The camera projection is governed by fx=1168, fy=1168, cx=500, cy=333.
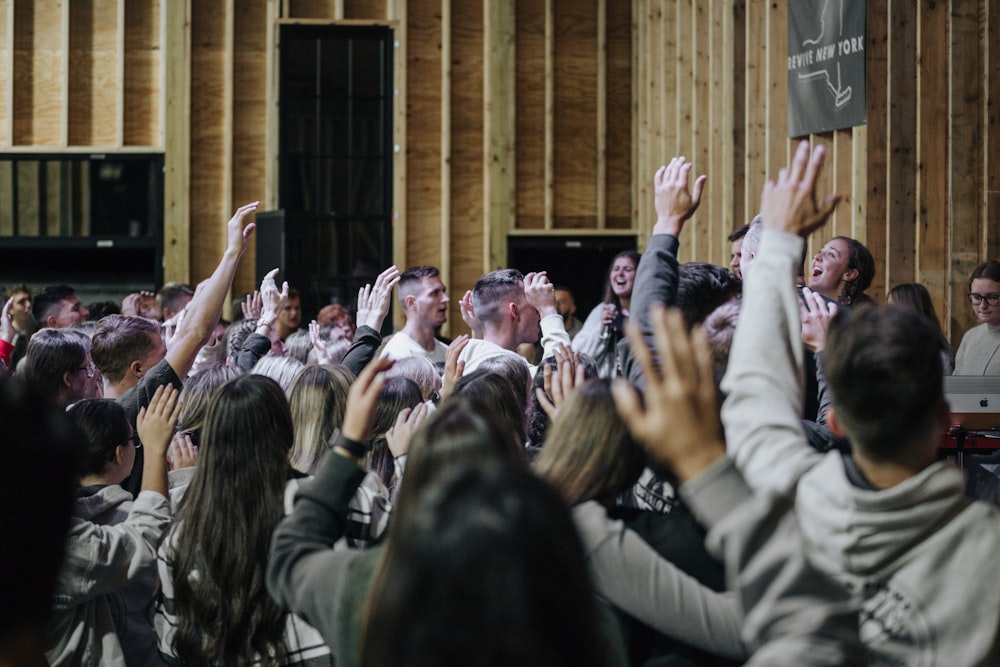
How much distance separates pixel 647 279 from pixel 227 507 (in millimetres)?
986

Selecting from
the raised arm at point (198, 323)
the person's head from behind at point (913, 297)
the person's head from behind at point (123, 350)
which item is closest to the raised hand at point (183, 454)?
the raised arm at point (198, 323)

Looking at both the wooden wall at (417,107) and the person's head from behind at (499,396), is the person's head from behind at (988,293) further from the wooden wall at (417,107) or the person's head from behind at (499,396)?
the wooden wall at (417,107)

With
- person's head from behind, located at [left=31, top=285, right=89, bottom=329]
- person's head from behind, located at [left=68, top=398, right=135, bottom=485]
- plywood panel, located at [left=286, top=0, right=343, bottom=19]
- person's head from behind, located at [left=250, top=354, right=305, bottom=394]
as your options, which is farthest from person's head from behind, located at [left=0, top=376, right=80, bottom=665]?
plywood panel, located at [left=286, top=0, right=343, bottom=19]

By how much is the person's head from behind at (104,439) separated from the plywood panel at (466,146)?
25.7 feet

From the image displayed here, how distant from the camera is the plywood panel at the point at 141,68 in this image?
417 inches

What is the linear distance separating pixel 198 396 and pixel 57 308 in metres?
4.84

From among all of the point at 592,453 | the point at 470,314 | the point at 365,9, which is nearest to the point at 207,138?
the point at 365,9

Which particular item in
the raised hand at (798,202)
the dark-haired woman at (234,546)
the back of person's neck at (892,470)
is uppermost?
the raised hand at (798,202)

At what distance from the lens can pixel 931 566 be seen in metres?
1.58

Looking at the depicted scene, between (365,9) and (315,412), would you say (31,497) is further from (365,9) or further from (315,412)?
(365,9)

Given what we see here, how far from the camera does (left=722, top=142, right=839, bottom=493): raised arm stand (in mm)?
1690

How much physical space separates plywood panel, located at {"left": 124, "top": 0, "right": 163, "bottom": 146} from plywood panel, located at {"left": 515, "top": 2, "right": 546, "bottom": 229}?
3.26 meters

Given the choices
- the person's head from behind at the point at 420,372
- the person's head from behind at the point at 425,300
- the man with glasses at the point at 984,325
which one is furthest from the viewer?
the man with glasses at the point at 984,325

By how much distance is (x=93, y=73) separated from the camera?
10531mm
